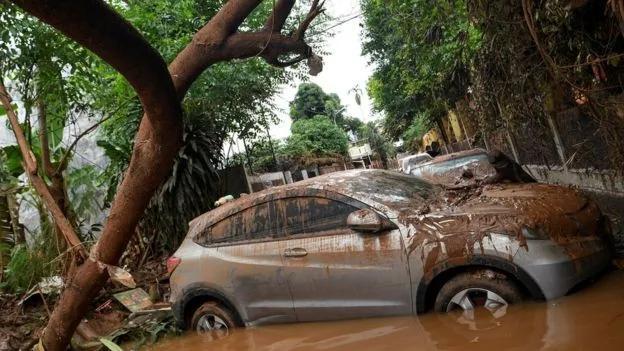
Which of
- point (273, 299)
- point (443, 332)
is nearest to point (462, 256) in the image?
point (443, 332)

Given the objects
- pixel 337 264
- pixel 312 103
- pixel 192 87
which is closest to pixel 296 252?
pixel 337 264

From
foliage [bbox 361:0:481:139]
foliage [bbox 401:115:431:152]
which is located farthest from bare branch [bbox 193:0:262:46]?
foliage [bbox 401:115:431:152]

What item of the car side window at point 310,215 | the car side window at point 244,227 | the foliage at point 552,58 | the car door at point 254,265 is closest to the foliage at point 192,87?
the car side window at point 244,227

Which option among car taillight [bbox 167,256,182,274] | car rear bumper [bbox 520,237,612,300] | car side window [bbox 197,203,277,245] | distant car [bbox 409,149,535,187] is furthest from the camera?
distant car [bbox 409,149,535,187]

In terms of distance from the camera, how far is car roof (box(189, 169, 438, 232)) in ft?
14.6

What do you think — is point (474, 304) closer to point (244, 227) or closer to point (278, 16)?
point (244, 227)

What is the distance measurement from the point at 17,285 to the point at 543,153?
964 cm

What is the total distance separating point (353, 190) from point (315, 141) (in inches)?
1086

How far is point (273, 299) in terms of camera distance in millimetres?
4793

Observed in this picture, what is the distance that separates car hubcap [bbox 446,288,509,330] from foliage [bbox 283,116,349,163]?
24.5m

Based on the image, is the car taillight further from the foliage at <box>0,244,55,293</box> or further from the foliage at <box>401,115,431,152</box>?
the foliage at <box>401,115,431,152</box>

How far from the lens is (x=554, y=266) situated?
11.5 feet

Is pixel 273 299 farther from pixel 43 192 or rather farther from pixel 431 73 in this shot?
pixel 431 73

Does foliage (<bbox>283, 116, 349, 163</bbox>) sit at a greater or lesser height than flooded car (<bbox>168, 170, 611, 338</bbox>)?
greater
